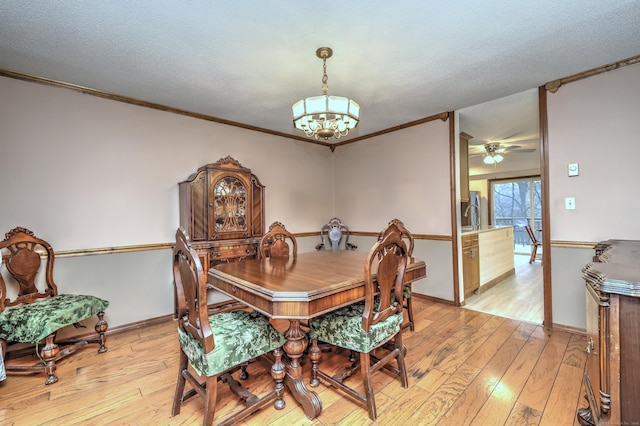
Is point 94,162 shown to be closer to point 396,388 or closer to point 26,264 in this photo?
point 26,264

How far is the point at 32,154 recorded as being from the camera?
2.40 m

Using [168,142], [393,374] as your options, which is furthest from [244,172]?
[393,374]

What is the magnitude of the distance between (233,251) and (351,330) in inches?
76.3

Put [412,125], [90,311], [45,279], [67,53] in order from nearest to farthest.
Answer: [67,53] → [90,311] → [45,279] → [412,125]

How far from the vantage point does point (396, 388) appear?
1797 mm

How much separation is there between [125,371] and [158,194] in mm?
1722

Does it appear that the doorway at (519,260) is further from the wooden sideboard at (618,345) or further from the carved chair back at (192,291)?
the carved chair back at (192,291)

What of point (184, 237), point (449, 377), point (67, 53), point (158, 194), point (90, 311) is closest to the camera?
point (184, 237)

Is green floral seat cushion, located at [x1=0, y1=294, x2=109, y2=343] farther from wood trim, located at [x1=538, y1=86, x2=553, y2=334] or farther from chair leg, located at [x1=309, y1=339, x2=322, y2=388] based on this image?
wood trim, located at [x1=538, y1=86, x2=553, y2=334]

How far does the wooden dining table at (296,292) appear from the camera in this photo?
1413mm

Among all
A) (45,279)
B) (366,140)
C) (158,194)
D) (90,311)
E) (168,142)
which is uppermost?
(366,140)

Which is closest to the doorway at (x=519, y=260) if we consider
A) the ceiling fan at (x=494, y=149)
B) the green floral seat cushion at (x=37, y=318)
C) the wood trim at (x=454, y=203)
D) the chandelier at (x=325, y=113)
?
the wood trim at (x=454, y=203)

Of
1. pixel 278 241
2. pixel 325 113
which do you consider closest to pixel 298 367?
pixel 278 241

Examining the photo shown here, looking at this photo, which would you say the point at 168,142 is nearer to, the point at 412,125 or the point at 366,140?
the point at 366,140
